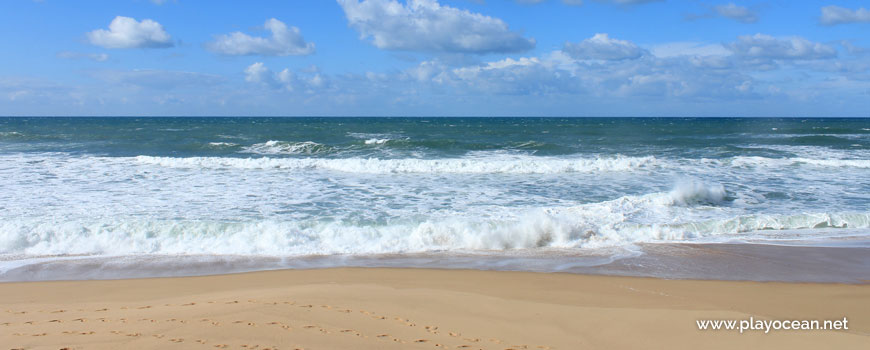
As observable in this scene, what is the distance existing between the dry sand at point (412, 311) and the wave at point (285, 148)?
64.5ft

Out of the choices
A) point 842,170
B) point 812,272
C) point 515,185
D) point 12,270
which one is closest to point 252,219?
point 12,270

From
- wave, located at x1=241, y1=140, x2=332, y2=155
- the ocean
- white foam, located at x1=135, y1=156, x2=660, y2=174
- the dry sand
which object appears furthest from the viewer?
wave, located at x1=241, y1=140, x2=332, y2=155

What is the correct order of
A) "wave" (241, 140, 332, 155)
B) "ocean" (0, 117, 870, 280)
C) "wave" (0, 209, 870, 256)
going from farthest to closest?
"wave" (241, 140, 332, 155) < "wave" (0, 209, 870, 256) < "ocean" (0, 117, 870, 280)

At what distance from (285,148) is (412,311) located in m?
24.1

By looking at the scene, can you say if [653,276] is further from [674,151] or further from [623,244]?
[674,151]

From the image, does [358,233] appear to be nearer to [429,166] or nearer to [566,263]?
[566,263]

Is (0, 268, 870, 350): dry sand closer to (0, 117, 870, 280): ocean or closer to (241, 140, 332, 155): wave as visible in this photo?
(0, 117, 870, 280): ocean

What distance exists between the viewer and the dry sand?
409 cm

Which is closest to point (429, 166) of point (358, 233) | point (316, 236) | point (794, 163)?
point (358, 233)

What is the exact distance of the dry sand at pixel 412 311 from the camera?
13.4 ft

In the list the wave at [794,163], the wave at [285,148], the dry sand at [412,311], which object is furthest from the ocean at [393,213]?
the wave at [285,148]

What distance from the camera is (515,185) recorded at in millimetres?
13133

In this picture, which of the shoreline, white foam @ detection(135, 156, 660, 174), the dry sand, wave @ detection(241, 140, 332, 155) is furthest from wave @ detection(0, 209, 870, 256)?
wave @ detection(241, 140, 332, 155)

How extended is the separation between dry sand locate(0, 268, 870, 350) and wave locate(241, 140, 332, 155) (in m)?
19.7
